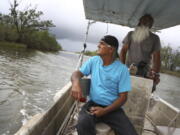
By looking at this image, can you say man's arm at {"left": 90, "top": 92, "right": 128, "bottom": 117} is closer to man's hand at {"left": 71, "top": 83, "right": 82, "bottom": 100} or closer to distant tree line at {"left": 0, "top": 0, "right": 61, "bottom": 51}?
man's hand at {"left": 71, "top": 83, "right": 82, "bottom": 100}

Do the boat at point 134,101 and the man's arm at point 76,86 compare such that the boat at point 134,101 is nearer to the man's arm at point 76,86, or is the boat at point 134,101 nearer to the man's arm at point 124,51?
the man's arm at point 76,86

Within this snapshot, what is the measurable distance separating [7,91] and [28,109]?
197cm

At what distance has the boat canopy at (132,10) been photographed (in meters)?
2.77

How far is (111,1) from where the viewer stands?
3117 mm

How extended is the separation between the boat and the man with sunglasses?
12 cm

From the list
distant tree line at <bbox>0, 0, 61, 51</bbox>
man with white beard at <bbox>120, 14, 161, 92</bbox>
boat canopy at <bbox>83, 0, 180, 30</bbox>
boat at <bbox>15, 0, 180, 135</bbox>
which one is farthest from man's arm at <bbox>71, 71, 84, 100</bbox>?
distant tree line at <bbox>0, 0, 61, 51</bbox>

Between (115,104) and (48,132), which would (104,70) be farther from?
(48,132)

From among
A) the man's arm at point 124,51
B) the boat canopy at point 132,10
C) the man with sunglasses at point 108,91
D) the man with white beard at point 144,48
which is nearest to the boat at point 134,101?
the boat canopy at point 132,10

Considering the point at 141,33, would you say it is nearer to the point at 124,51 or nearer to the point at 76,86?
the point at 124,51

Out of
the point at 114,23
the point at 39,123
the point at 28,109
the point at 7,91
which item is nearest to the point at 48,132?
the point at 39,123

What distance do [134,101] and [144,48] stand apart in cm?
80

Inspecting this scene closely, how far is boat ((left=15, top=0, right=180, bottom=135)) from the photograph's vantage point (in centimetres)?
230

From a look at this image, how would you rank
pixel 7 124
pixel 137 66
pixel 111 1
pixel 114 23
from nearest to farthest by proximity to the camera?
pixel 137 66 < pixel 111 1 < pixel 114 23 < pixel 7 124

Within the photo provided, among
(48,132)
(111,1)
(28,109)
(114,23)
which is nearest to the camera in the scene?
(48,132)
